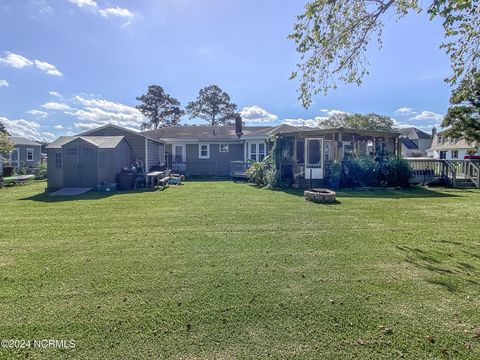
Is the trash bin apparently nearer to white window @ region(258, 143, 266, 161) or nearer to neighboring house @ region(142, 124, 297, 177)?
neighboring house @ region(142, 124, 297, 177)

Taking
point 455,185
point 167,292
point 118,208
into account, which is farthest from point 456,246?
point 455,185

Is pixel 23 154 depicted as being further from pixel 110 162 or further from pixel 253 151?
pixel 253 151

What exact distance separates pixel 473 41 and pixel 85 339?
320 inches

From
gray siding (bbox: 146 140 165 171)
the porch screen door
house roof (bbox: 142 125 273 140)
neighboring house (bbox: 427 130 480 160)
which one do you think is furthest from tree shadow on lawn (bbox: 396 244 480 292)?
neighboring house (bbox: 427 130 480 160)

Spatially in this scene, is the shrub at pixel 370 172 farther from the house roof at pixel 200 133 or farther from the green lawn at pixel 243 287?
the house roof at pixel 200 133

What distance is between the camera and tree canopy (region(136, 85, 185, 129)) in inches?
1756

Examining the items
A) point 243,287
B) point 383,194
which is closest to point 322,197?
point 383,194

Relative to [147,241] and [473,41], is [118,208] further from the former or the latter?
[473,41]

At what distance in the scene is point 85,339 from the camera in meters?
2.53

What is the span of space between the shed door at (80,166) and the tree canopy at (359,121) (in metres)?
39.8

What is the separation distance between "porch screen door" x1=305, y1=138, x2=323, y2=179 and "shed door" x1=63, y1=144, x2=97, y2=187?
9.85 meters

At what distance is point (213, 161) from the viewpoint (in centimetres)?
2212

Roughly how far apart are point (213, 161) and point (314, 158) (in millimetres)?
9100

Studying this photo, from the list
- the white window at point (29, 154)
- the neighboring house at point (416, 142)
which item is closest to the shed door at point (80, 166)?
the white window at point (29, 154)
